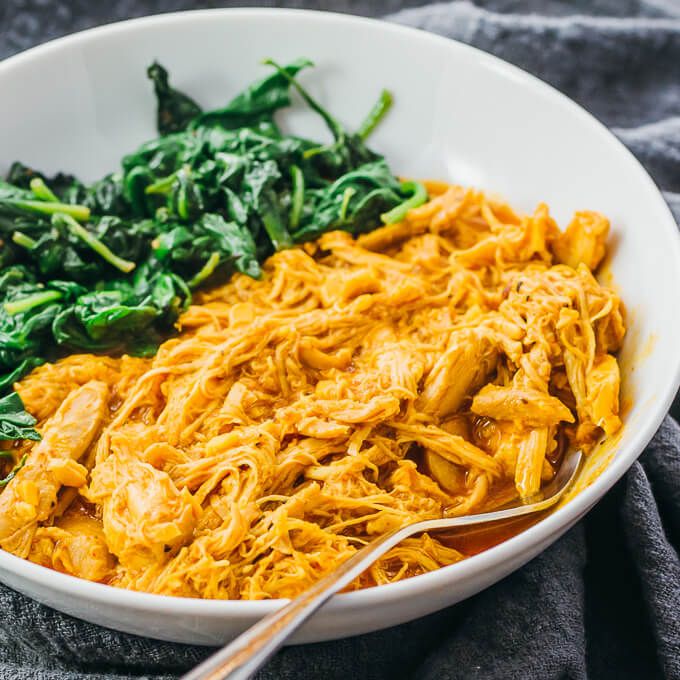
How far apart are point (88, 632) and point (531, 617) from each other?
179 cm

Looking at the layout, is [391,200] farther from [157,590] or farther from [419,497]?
[157,590]

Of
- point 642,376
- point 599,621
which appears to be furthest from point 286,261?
point 599,621

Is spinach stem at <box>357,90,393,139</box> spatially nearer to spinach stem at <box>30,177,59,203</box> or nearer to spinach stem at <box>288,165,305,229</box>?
spinach stem at <box>288,165,305,229</box>

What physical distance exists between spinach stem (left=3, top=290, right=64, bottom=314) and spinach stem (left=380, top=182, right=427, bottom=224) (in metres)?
1.78

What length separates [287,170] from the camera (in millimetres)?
5129

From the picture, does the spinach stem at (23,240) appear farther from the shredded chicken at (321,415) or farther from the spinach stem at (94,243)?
the shredded chicken at (321,415)

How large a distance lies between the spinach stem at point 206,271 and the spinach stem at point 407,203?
37.7 inches

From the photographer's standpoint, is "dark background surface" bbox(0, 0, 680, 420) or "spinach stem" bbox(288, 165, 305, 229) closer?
"spinach stem" bbox(288, 165, 305, 229)

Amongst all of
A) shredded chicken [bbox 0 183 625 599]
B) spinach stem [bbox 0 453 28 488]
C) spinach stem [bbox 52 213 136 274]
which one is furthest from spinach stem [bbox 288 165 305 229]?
spinach stem [bbox 0 453 28 488]

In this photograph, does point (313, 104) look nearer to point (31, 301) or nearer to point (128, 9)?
point (128, 9)

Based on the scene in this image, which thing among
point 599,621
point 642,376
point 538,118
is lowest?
point 599,621

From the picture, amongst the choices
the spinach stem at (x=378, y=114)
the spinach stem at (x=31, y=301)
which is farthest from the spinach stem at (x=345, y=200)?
the spinach stem at (x=31, y=301)

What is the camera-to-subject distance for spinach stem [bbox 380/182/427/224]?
4891 millimetres

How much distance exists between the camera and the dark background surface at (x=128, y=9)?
659 cm
